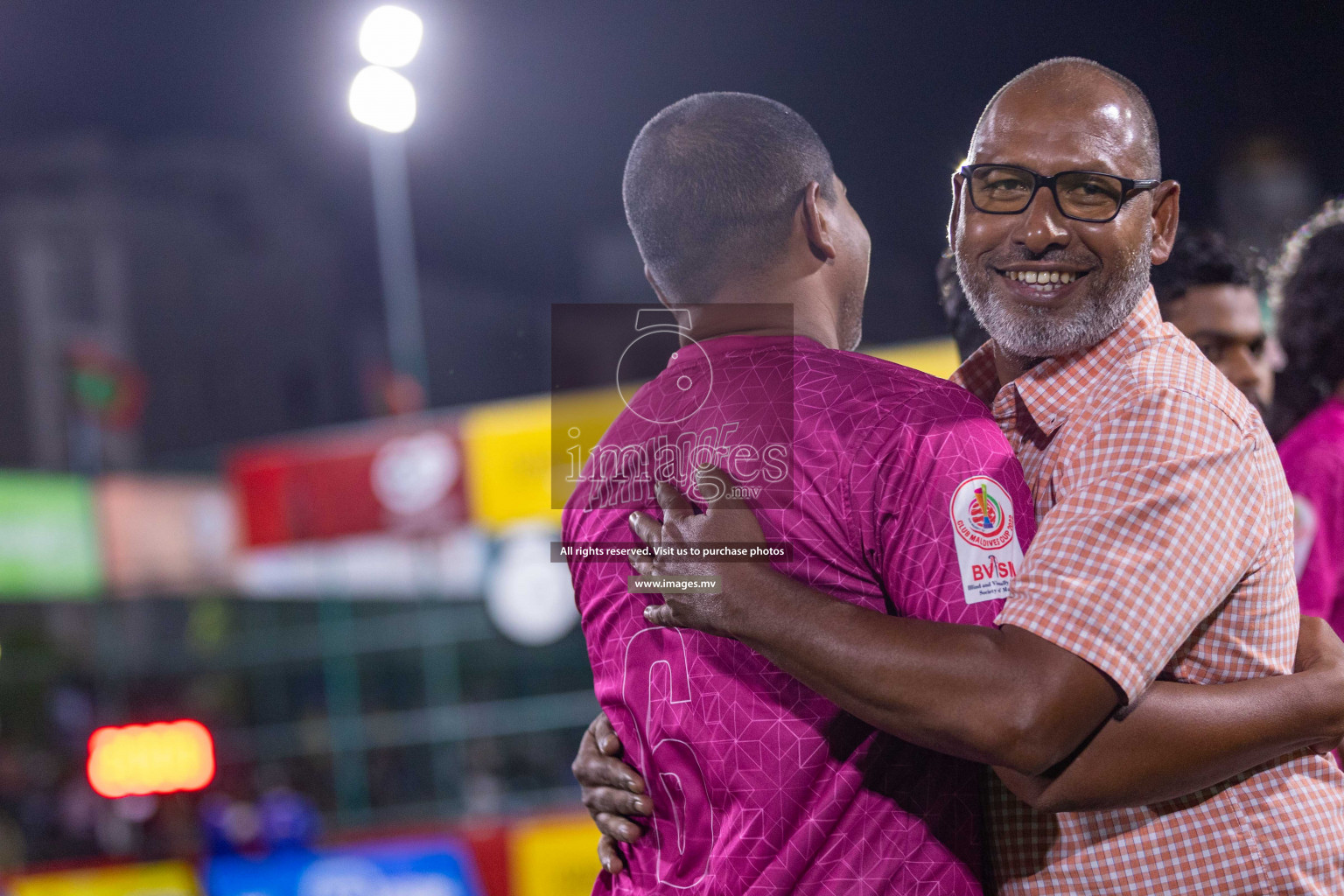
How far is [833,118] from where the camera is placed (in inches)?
119

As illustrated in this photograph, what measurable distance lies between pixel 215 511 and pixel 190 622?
13.4 ft

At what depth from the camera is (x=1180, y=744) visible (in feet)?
4.85

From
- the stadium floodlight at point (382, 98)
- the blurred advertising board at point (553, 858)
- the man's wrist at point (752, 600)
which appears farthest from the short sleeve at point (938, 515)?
the blurred advertising board at point (553, 858)

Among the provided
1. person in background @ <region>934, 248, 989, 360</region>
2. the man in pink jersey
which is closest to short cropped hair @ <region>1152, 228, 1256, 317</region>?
person in background @ <region>934, 248, 989, 360</region>

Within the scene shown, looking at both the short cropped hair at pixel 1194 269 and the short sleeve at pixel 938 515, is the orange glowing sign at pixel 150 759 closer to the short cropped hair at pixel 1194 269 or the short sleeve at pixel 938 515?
the short cropped hair at pixel 1194 269

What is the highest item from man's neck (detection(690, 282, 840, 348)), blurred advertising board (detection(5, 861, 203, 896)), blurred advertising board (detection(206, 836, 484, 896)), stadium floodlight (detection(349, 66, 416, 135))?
stadium floodlight (detection(349, 66, 416, 135))

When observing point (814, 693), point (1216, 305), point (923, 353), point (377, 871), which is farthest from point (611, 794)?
point (377, 871)

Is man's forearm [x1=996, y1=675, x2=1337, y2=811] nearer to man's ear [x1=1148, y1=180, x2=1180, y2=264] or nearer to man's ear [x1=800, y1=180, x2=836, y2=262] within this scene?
man's ear [x1=1148, y1=180, x2=1180, y2=264]

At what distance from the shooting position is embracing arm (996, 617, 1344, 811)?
1.44 meters

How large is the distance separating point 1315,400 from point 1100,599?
2392 mm

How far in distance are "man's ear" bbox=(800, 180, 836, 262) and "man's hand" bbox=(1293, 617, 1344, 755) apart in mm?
959

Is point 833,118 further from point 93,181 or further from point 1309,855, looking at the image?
point 93,181

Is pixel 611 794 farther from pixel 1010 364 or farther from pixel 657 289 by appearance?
pixel 1010 364

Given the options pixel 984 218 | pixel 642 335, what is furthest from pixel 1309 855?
pixel 642 335
